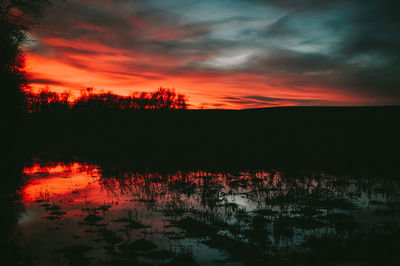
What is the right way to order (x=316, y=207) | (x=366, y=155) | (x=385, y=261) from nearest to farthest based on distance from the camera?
(x=385, y=261) → (x=316, y=207) → (x=366, y=155)

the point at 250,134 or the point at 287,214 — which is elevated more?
the point at 250,134

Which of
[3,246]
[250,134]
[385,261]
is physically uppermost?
[250,134]

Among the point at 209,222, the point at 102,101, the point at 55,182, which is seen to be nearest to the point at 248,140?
the point at 55,182

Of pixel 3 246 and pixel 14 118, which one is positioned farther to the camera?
pixel 14 118

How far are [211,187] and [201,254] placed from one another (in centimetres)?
707

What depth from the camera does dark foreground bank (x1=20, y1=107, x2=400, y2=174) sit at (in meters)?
22.2

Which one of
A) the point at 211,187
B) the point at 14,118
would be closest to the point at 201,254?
the point at 211,187

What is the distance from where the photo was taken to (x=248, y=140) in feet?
109

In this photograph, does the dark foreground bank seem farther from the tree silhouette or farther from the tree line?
the tree line

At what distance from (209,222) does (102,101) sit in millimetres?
82195

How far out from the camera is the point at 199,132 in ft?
128

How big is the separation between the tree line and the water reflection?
67.2 meters

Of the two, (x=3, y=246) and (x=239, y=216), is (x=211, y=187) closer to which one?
(x=239, y=216)

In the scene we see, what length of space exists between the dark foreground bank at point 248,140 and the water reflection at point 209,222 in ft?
24.0
